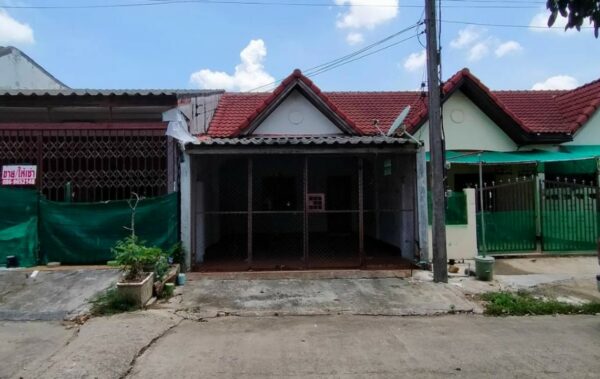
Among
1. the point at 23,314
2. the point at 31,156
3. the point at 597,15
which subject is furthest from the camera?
the point at 31,156

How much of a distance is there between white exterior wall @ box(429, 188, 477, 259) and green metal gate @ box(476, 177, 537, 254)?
37 centimetres

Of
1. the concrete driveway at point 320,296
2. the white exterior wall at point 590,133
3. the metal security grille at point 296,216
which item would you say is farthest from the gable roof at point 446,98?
the concrete driveway at point 320,296

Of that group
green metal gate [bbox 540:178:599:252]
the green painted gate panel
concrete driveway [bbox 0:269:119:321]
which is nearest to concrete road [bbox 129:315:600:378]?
concrete driveway [bbox 0:269:119:321]

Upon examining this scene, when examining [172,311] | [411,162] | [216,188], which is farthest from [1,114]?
[411,162]

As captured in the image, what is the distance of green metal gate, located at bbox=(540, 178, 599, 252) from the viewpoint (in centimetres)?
1141

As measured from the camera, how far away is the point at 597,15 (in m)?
3.66

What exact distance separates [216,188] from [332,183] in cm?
436

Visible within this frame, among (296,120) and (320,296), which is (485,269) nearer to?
(320,296)

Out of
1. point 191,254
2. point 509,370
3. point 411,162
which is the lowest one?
point 509,370

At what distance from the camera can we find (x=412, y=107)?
14273 millimetres

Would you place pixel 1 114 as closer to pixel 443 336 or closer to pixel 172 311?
pixel 172 311

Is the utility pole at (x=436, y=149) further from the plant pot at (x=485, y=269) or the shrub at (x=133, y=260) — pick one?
the shrub at (x=133, y=260)

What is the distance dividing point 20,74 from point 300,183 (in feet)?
38.5

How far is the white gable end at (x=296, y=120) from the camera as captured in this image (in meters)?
13.6
